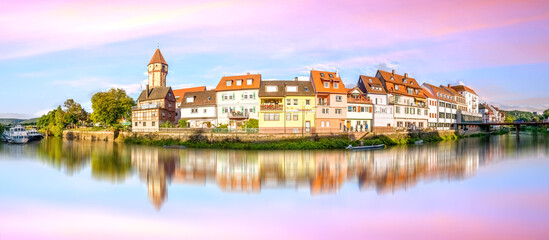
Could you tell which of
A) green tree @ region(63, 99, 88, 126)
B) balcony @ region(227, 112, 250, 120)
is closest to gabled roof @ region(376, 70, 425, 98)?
balcony @ region(227, 112, 250, 120)

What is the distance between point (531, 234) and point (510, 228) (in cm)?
63

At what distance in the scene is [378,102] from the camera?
4988 cm

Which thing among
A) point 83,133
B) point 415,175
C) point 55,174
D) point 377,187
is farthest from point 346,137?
point 83,133

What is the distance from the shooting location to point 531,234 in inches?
425

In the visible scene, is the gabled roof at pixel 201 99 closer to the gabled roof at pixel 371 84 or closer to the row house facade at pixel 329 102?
the row house facade at pixel 329 102

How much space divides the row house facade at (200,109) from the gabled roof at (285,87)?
8.35 meters

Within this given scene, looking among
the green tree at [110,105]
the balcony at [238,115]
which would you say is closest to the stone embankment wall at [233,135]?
the green tree at [110,105]

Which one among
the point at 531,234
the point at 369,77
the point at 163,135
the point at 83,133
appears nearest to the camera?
the point at 531,234

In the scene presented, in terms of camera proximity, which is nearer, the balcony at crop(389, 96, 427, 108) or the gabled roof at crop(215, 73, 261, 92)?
the gabled roof at crop(215, 73, 261, 92)

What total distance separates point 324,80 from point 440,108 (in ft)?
104

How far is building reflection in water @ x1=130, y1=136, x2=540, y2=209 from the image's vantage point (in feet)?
57.7

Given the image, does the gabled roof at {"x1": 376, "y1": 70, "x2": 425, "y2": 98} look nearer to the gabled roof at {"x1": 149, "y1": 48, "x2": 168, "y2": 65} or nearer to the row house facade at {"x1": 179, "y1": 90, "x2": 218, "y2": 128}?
the row house facade at {"x1": 179, "y1": 90, "x2": 218, "y2": 128}

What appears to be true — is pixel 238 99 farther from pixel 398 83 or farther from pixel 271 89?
pixel 398 83

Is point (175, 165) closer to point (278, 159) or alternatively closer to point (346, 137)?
point (278, 159)
